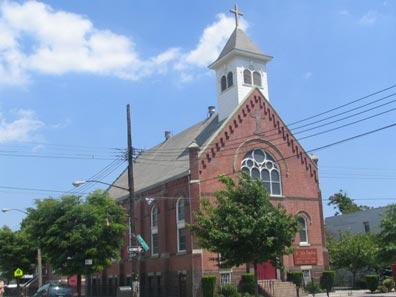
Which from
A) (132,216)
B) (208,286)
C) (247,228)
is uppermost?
(132,216)

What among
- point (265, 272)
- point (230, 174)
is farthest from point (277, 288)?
point (230, 174)

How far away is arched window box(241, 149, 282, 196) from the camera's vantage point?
152 feet

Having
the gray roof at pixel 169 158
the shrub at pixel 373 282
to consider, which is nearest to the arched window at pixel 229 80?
the gray roof at pixel 169 158

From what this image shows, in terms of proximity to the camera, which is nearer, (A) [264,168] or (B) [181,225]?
(B) [181,225]

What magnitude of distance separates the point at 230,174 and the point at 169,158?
9.88m

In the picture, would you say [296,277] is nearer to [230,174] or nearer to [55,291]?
[230,174]

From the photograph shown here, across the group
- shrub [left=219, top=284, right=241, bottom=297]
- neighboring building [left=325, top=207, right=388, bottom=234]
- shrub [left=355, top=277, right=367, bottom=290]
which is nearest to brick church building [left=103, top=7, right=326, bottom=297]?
shrub [left=219, top=284, right=241, bottom=297]

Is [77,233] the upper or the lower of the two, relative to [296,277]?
upper

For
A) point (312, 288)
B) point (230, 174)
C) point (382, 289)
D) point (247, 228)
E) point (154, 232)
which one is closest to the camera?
point (247, 228)

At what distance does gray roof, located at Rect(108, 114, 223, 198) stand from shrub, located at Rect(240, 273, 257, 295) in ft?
28.3

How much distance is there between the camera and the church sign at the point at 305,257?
46.2 metres

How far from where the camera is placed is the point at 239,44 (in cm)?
4966

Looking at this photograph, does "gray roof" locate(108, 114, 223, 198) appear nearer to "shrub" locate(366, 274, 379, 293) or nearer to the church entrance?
the church entrance

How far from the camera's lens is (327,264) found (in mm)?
47969
